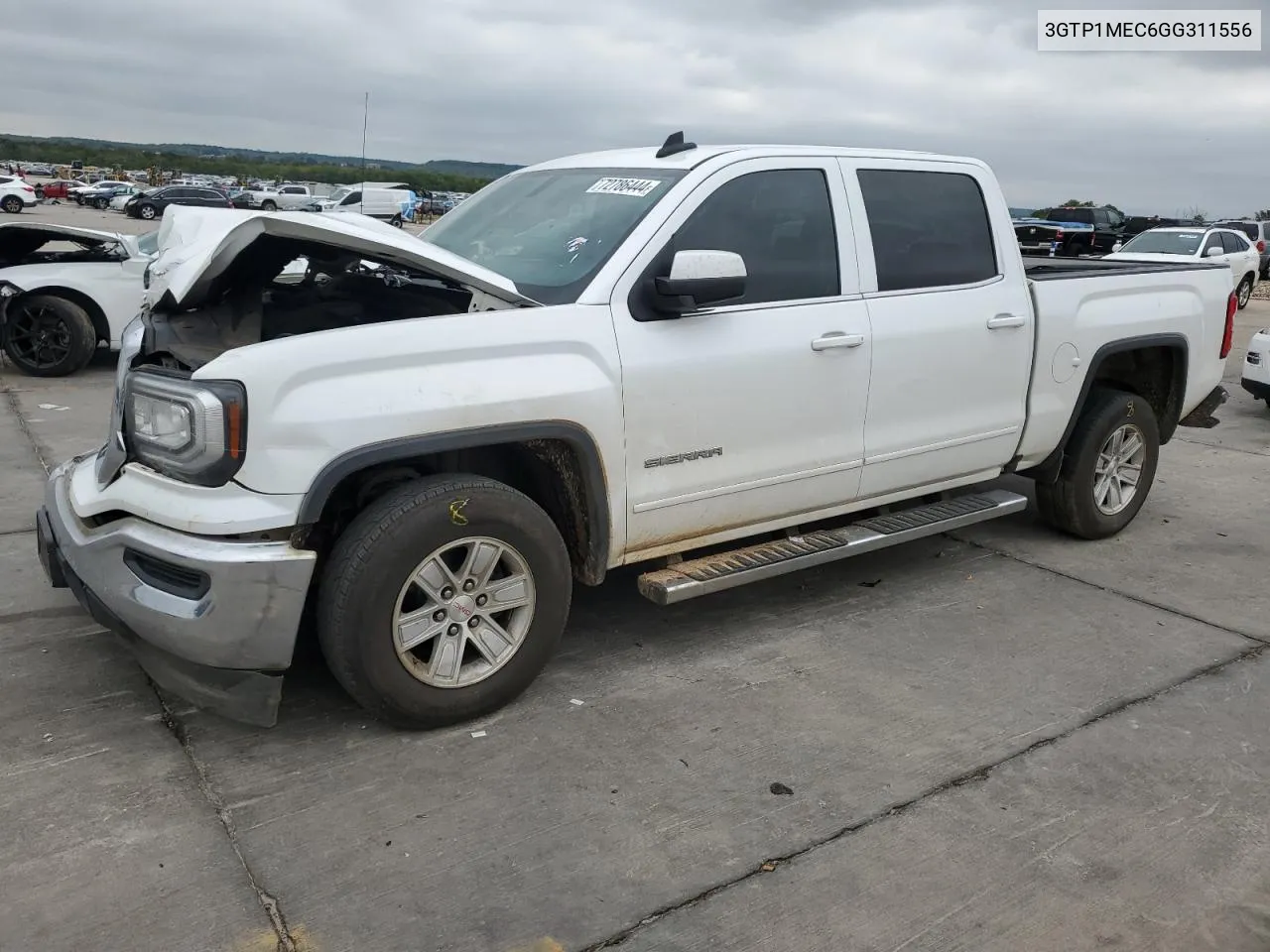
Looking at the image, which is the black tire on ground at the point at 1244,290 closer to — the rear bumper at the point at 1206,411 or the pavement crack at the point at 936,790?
the rear bumper at the point at 1206,411

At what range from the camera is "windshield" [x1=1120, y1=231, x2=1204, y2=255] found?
61.8 ft

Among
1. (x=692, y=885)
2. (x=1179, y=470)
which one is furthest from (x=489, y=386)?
(x=1179, y=470)

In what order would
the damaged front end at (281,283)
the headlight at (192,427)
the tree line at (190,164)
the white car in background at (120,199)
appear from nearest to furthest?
the headlight at (192,427)
the damaged front end at (281,283)
the white car in background at (120,199)
the tree line at (190,164)

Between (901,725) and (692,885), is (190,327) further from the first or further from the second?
(901,725)

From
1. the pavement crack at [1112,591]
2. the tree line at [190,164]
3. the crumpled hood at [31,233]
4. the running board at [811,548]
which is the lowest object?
the pavement crack at [1112,591]

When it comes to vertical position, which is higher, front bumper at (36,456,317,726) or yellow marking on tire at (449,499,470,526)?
yellow marking on tire at (449,499,470,526)

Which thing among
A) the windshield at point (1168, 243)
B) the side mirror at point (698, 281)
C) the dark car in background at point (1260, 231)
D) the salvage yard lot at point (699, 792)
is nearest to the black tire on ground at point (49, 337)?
the salvage yard lot at point (699, 792)

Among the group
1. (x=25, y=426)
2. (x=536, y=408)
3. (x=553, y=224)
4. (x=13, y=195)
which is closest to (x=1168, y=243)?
(x=553, y=224)

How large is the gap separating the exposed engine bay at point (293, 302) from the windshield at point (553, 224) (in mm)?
262

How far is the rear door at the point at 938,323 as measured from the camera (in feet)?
14.5

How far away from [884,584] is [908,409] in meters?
0.95

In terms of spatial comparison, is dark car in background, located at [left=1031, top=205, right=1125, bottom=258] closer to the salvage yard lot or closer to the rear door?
the rear door

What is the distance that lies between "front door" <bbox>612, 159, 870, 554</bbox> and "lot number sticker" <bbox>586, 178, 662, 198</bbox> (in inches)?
2.4

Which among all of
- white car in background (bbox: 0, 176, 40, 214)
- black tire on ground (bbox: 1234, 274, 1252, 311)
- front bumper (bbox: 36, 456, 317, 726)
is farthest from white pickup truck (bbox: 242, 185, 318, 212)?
front bumper (bbox: 36, 456, 317, 726)
